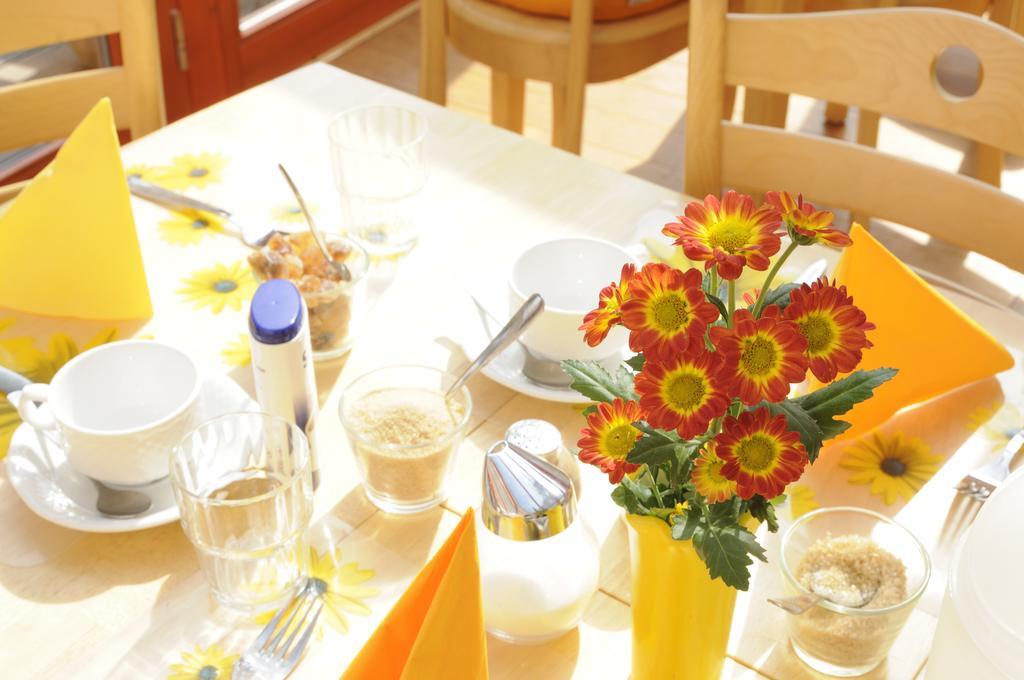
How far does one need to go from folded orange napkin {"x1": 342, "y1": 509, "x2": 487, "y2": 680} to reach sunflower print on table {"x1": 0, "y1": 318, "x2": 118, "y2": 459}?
522mm

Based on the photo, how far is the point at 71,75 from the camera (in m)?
1.44

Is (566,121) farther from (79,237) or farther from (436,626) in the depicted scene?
(436,626)

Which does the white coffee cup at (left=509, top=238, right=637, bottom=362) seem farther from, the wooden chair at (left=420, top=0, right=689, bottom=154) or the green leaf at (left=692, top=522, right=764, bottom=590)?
the wooden chair at (left=420, top=0, right=689, bottom=154)

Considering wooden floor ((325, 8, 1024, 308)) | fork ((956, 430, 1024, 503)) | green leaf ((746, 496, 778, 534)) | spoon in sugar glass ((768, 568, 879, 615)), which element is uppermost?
green leaf ((746, 496, 778, 534))

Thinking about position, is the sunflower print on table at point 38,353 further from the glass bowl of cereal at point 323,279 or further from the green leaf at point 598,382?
the green leaf at point 598,382

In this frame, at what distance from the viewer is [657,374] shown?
57 cm

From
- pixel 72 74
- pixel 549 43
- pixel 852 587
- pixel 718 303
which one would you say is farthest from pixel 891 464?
pixel 549 43

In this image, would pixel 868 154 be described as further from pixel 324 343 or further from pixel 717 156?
pixel 324 343

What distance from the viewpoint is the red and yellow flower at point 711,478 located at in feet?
1.92

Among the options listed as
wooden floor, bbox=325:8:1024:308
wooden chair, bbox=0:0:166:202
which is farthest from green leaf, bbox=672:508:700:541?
wooden floor, bbox=325:8:1024:308

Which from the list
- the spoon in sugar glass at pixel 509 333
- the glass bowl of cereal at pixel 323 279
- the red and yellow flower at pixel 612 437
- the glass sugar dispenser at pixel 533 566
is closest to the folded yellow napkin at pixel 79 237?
the glass bowl of cereal at pixel 323 279

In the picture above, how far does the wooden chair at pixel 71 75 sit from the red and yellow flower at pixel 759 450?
1.07 m

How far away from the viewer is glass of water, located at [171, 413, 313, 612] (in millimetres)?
802

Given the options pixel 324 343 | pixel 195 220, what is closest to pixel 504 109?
pixel 195 220
